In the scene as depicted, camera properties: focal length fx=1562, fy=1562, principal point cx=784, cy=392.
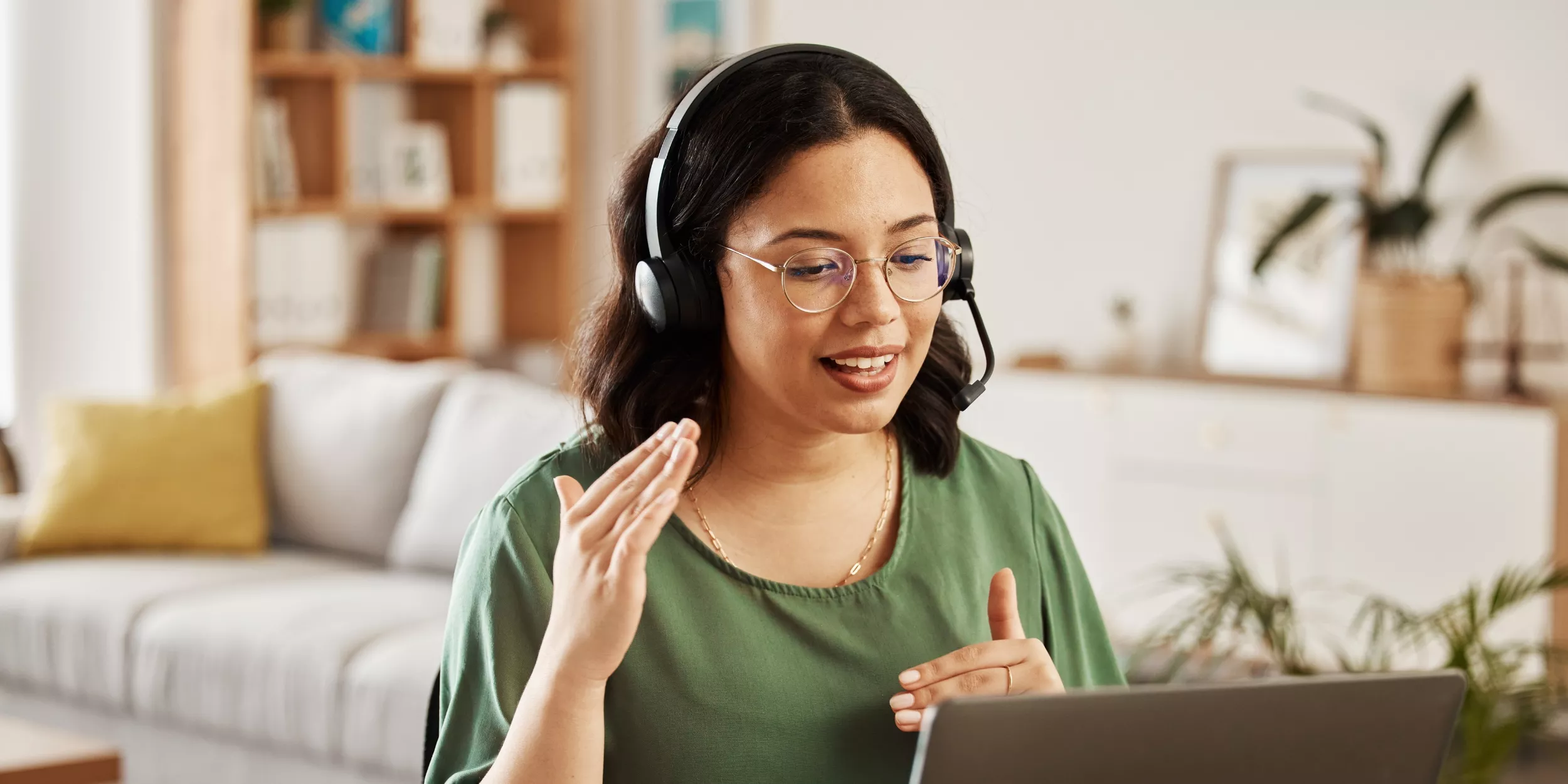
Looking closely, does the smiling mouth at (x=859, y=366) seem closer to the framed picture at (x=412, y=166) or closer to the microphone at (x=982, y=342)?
the microphone at (x=982, y=342)

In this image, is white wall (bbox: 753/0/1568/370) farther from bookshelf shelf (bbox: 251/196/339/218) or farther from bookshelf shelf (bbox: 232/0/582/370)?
bookshelf shelf (bbox: 251/196/339/218)

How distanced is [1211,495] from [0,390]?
3422 millimetres

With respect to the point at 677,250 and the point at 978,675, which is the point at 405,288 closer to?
the point at 677,250

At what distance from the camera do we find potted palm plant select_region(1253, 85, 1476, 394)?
3828 mm

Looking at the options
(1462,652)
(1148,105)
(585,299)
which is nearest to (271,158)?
(585,299)

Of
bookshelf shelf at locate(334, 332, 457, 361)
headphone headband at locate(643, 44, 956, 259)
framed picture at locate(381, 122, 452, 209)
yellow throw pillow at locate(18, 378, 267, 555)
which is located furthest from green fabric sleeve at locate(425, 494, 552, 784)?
framed picture at locate(381, 122, 452, 209)

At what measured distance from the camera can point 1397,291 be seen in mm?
3820

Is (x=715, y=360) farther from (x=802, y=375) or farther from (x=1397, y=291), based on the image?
(x=1397, y=291)

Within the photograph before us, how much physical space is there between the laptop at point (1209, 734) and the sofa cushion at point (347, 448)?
9.21ft

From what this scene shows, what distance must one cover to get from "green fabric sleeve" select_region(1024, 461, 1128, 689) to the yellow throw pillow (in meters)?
2.58

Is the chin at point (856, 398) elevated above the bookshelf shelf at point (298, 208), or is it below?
below

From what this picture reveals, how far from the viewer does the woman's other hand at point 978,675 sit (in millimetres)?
1118

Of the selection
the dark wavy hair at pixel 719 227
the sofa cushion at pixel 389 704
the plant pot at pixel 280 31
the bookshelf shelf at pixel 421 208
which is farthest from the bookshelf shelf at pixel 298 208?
the dark wavy hair at pixel 719 227

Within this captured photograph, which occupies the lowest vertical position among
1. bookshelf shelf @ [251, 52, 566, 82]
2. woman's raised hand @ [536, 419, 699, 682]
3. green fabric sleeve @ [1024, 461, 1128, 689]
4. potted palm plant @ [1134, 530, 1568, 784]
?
potted palm plant @ [1134, 530, 1568, 784]
